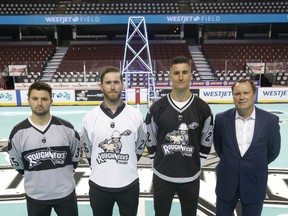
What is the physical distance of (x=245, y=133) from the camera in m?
2.79

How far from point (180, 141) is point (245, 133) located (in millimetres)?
645

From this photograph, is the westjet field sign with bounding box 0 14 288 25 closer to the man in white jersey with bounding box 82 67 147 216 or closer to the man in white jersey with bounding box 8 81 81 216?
the man in white jersey with bounding box 82 67 147 216

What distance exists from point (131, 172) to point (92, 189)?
1.40 feet

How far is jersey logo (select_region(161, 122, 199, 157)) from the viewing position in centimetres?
291

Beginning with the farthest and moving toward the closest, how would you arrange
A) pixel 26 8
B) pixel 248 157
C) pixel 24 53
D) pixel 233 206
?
pixel 26 8
pixel 24 53
pixel 233 206
pixel 248 157

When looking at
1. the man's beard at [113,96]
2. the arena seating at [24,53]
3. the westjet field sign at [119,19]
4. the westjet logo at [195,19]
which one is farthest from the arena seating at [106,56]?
the man's beard at [113,96]

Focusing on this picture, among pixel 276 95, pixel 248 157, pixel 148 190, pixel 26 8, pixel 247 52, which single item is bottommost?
pixel 148 190

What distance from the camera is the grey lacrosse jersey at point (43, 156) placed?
2.75 metres

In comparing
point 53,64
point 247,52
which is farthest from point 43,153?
point 247,52

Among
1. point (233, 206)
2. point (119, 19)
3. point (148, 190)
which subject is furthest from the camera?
point (119, 19)

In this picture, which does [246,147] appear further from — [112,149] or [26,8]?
[26,8]

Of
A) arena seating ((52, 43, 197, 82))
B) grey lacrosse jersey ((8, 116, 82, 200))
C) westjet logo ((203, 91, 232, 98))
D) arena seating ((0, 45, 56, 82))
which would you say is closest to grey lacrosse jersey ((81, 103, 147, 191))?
grey lacrosse jersey ((8, 116, 82, 200))

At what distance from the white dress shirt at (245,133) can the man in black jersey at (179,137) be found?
0.31 metres

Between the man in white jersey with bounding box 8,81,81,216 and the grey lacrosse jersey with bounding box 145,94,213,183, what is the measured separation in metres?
0.95
